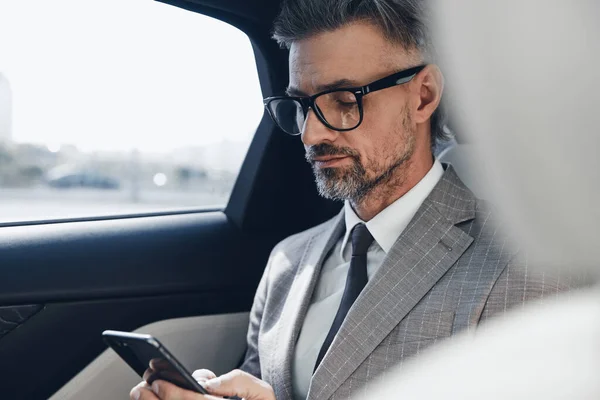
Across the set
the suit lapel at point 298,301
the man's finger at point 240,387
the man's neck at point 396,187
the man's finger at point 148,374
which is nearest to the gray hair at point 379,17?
the man's neck at point 396,187

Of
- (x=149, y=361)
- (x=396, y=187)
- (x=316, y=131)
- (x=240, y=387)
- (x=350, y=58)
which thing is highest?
(x=350, y=58)

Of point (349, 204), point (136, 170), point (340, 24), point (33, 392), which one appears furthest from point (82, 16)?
point (33, 392)

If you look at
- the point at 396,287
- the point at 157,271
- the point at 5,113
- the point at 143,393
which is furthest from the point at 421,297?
the point at 5,113

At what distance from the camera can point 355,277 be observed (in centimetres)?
148

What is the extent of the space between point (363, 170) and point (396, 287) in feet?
0.85

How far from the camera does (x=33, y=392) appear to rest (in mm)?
1792

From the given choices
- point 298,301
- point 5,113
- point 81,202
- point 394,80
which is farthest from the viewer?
point 81,202

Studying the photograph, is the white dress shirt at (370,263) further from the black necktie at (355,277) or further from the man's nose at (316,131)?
the man's nose at (316,131)

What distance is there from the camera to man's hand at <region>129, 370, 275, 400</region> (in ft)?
4.05

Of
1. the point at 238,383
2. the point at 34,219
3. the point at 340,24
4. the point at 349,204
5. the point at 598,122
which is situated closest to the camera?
the point at 598,122

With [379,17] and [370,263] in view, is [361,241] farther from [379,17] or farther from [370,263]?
[379,17]

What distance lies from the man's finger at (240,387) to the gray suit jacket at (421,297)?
10 cm

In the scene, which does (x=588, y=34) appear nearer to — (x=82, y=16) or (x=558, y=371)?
(x=558, y=371)

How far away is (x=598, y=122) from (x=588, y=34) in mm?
55
